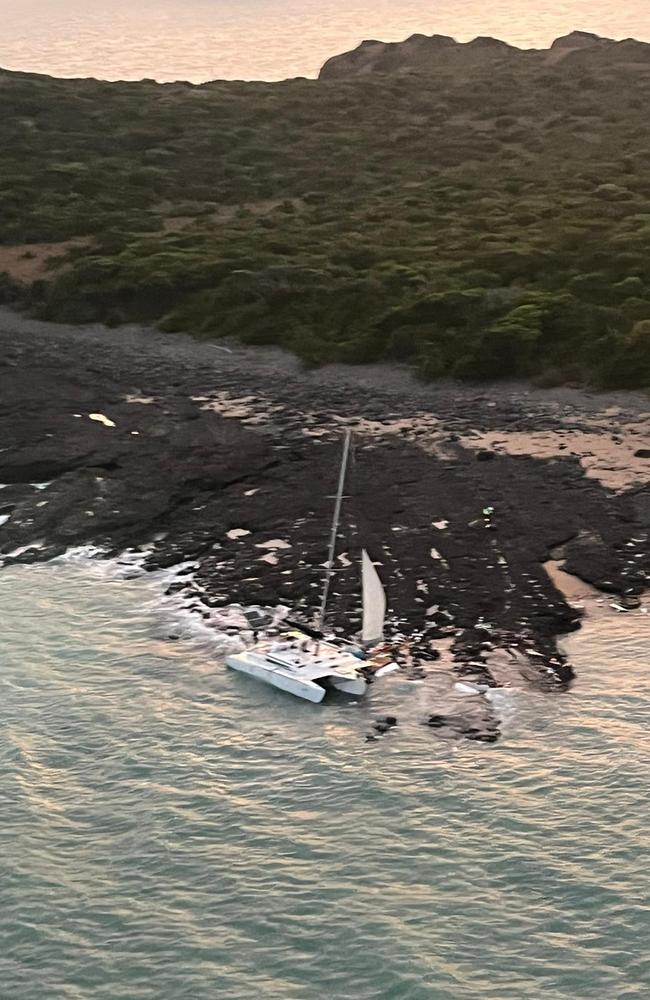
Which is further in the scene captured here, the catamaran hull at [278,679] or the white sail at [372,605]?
the white sail at [372,605]

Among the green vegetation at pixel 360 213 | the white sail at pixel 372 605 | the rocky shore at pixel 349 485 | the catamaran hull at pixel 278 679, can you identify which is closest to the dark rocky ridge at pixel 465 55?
the green vegetation at pixel 360 213

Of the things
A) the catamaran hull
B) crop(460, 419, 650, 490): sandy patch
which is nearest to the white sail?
the catamaran hull

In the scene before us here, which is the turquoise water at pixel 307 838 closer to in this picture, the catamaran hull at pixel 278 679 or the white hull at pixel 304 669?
the catamaran hull at pixel 278 679

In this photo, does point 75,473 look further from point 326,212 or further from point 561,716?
point 326,212

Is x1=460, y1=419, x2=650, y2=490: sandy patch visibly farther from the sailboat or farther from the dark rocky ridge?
the dark rocky ridge

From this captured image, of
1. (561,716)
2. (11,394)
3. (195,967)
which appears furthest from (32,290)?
(195,967)

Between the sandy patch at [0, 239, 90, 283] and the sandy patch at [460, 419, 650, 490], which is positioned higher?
the sandy patch at [0, 239, 90, 283]
